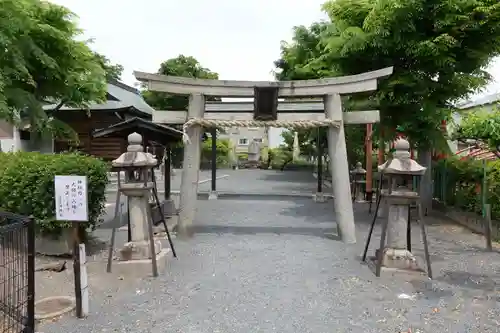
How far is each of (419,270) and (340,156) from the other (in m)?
2.85

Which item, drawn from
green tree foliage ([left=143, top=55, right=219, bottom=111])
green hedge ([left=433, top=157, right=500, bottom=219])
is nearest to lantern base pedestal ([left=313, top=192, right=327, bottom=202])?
green hedge ([left=433, top=157, right=500, bottom=219])

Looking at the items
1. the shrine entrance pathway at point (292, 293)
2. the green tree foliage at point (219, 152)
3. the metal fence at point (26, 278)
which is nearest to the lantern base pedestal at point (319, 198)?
the shrine entrance pathway at point (292, 293)

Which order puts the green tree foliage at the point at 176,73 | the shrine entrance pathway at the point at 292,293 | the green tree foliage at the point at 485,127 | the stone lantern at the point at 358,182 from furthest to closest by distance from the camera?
the green tree foliage at the point at 176,73
the stone lantern at the point at 358,182
the green tree foliage at the point at 485,127
the shrine entrance pathway at the point at 292,293

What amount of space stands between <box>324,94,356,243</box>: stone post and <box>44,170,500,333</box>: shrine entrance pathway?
32 centimetres

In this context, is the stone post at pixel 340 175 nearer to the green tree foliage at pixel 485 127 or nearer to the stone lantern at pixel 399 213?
the stone lantern at pixel 399 213

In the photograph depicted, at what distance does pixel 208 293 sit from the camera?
5230mm

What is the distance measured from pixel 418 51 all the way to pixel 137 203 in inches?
258

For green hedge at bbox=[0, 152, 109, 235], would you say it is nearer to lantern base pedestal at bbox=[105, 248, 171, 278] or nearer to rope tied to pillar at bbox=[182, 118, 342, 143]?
lantern base pedestal at bbox=[105, 248, 171, 278]

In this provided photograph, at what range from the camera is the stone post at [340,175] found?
8078 millimetres

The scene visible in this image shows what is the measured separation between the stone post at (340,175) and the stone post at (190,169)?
2.55m

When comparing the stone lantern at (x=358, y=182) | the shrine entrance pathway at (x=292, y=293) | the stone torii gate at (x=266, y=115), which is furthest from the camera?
the stone lantern at (x=358, y=182)

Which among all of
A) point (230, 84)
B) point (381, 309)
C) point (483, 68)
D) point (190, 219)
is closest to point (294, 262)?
point (381, 309)

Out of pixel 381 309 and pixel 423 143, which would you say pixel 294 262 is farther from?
pixel 423 143

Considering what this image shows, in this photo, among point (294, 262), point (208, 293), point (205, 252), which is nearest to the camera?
point (208, 293)
